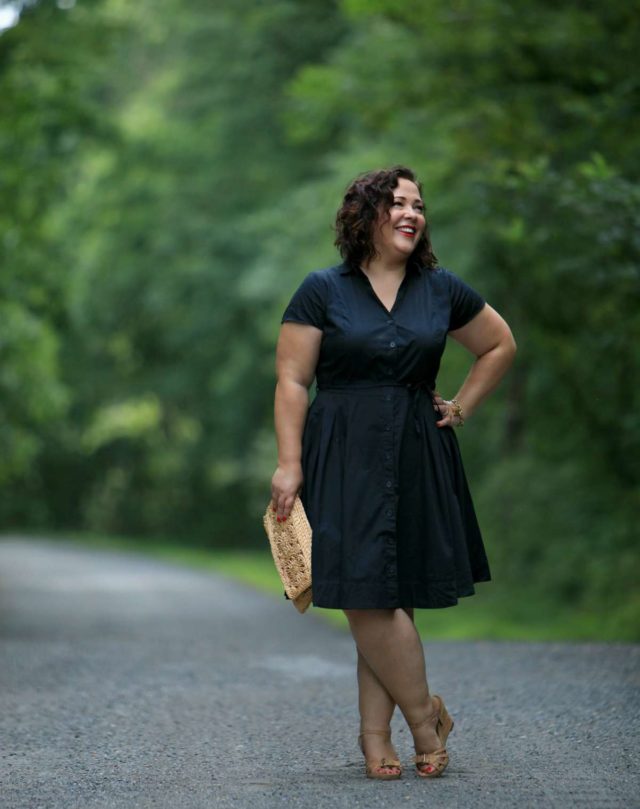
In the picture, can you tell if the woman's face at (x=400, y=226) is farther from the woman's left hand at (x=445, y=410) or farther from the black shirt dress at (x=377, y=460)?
the woman's left hand at (x=445, y=410)

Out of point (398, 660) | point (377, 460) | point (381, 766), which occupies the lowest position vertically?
point (381, 766)

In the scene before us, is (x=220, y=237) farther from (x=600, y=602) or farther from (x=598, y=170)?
(x=598, y=170)

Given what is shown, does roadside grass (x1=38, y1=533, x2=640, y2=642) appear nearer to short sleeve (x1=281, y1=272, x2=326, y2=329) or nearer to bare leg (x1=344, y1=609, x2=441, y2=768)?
bare leg (x1=344, y1=609, x2=441, y2=768)

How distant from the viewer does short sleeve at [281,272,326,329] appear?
5156 mm

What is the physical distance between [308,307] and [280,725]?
2199mm

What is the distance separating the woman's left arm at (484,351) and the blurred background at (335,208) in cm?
387

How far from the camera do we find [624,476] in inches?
550

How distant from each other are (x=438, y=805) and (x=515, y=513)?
10.8m

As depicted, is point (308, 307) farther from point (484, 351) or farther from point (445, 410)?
point (484, 351)

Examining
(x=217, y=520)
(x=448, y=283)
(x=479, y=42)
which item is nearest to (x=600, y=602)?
(x=479, y=42)

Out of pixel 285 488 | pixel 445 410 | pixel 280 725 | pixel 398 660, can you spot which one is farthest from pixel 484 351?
pixel 280 725

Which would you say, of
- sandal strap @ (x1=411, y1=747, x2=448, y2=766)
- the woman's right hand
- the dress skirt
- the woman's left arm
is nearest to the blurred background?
the woman's left arm

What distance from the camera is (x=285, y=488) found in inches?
201

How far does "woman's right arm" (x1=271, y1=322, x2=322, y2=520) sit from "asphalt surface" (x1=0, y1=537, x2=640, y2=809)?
3.30 ft
